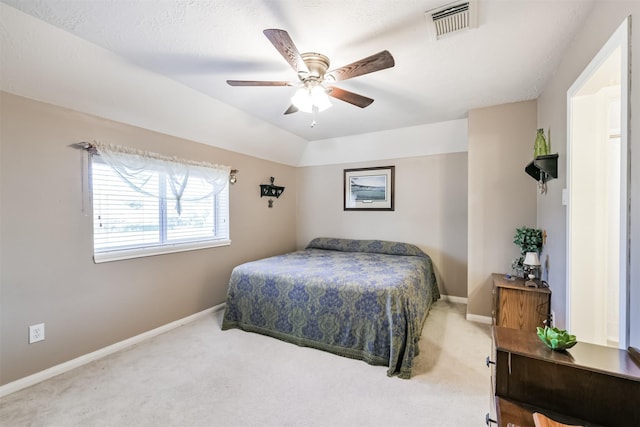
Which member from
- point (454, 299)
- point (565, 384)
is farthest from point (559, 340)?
point (454, 299)

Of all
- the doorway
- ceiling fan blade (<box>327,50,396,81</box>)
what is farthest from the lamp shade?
ceiling fan blade (<box>327,50,396,81</box>)

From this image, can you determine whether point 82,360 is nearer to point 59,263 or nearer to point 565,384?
point 59,263

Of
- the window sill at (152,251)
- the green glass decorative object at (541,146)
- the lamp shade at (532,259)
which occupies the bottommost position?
the lamp shade at (532,259)

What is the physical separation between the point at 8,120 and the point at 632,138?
11.9ft

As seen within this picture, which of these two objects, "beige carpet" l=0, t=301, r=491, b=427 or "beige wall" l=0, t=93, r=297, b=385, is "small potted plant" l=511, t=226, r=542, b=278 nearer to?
"beige carpet" l=0, t=301, r=491, b=427

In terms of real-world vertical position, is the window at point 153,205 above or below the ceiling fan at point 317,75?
below

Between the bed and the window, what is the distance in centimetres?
90

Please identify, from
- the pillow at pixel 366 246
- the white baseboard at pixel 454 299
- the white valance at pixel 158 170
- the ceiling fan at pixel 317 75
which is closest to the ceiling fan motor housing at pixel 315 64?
the ceiling fan at pixel 317 75

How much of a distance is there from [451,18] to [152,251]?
3.19m

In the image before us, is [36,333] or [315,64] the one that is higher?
[315,64]

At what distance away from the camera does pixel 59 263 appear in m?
2.14

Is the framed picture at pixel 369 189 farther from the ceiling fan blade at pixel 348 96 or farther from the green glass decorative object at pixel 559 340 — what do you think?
the green glass decorative object at pixel 559 340

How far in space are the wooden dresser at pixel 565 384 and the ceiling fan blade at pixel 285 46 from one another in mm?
1781

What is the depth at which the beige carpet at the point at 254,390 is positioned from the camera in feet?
5.43
